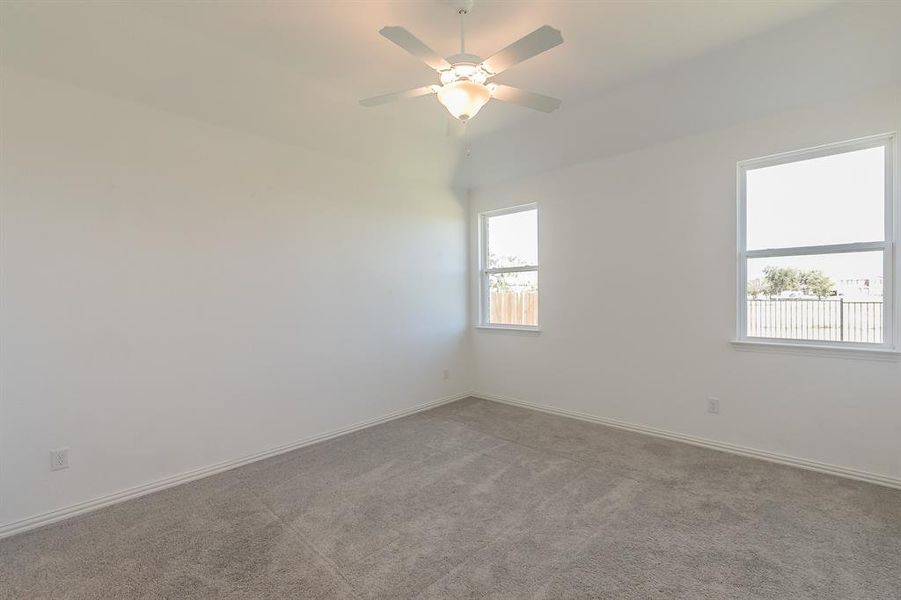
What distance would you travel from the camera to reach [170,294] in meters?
2.78

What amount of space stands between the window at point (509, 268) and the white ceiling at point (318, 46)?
155 cm

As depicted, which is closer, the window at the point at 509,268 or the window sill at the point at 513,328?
the window sill at the point at 513,328

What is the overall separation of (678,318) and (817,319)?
2.88 feet

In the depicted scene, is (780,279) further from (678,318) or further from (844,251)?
(678,318)

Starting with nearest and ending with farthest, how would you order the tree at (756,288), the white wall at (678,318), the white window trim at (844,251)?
the white window trim at (844,251), the white wall at (678,318), the tree at (756,288)

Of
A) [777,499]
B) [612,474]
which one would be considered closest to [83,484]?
[612,474]

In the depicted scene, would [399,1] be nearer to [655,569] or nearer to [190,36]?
[190,36]

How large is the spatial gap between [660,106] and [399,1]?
6.91ft

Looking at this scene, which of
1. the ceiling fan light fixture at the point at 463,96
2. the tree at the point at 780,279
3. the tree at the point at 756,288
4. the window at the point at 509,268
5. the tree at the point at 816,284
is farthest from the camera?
the window at the point at 509,268

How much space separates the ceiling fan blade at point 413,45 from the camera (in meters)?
1.73

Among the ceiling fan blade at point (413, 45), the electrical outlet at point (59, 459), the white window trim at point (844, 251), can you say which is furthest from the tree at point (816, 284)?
the electrical outlet at point (59, 459)

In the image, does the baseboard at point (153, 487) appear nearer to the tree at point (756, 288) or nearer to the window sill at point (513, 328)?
the window sill at point (513, 328)

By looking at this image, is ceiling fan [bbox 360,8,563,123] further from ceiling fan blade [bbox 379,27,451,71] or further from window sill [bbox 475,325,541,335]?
window sill [bbox 475,325,541,335]

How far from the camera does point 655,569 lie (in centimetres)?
188
